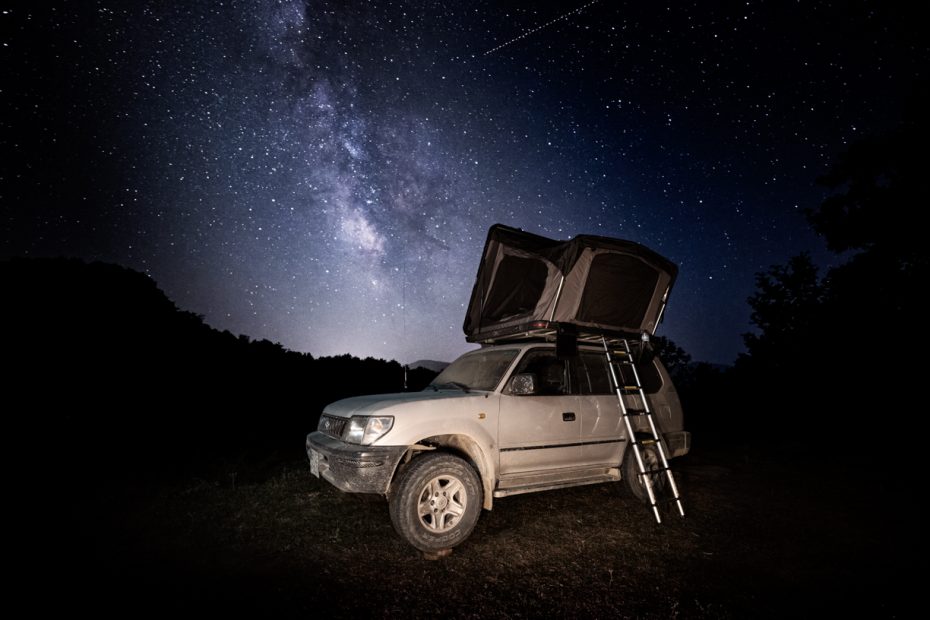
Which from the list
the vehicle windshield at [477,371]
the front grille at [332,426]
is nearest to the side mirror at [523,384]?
the vehicle windshield at [477,371]

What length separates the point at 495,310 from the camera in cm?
595

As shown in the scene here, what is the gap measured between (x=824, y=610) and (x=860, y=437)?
13684 millimetres

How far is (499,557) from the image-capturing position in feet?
12.7

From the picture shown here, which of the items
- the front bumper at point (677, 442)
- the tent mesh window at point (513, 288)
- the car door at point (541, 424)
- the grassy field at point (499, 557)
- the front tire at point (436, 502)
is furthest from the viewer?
the tent mesh window at point (513, 288)

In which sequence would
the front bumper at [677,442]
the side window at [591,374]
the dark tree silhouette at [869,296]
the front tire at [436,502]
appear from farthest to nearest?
the dark tree silhouette at [869,296]
the front bumper at [677,442]
the side window at [591,374]
the front tire at [436,502]

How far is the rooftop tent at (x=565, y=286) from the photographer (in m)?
5.04

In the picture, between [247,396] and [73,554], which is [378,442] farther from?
[247,396]

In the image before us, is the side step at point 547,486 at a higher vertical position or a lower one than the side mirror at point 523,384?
lower

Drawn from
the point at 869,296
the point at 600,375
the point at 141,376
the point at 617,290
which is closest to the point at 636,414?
the point at 600,375

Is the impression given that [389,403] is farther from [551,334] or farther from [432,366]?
[432,366]

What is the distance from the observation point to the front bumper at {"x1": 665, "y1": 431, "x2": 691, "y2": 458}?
5500 mm

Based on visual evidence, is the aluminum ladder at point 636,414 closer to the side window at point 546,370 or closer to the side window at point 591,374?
the side window at point 591,374

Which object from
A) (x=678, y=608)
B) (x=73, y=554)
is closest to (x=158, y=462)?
(x=73, y=554)

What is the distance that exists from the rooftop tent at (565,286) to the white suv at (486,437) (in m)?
0.37
